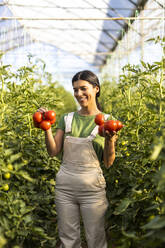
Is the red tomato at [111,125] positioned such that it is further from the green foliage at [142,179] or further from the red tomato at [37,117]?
the red tomato at [37,117]

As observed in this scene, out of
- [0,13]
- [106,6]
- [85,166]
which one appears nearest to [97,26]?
[106,6]

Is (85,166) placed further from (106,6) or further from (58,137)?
(106,6)

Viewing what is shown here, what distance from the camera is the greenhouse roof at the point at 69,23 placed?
7.26m

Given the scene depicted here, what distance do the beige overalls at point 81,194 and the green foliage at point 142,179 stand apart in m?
0.15

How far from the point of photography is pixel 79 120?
209 centimetres

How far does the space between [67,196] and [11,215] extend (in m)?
0.43

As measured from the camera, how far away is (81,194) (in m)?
1.94

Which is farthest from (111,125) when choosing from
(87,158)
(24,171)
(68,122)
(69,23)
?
(69,23)

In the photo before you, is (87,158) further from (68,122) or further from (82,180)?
(68,122)

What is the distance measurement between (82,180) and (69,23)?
11009 millimetres

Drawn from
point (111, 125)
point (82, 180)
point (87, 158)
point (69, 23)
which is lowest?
point (82, 180)

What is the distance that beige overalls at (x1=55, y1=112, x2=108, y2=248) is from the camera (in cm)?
193

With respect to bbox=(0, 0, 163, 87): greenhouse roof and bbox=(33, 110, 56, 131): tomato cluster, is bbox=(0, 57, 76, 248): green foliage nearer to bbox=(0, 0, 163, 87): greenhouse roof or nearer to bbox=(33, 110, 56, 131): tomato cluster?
bbox=(33, 110, 56, 131): tomato cluster

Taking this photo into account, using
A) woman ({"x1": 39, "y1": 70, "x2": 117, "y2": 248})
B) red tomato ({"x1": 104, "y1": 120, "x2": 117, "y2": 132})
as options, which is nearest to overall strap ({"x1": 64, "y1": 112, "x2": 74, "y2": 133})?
woman ({"x1": 39, "y1": 70, "x2": 117, "y2": 248})
